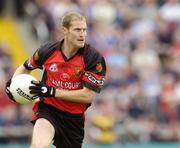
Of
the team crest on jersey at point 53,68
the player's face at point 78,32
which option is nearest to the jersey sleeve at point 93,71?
the player's face at point 78,32

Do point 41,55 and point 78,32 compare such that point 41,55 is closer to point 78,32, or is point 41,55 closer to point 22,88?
point 22,88

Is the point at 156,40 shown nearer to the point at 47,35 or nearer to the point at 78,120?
the point at 47,35

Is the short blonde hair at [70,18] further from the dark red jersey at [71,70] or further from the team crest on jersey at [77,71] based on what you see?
the team crest on jersey at [77,71]

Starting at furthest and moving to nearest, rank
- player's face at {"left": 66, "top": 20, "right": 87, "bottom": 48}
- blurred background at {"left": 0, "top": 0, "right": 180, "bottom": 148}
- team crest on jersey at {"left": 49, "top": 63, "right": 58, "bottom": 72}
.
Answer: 1. blurred background at {"left": 0, "top": 0, "right": 180, "bottom": 148}
2. team crest on jersey at {"left": 49, "top": 63, "right": 58, "bottom": 72}
3. player's face at {"left": 66, "top": 20, "right": 87, "bottom": 48}

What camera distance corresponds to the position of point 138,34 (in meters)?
16.3

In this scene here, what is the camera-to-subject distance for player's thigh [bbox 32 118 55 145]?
8766 mm

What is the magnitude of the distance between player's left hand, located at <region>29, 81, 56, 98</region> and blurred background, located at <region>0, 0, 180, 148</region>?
199 inches

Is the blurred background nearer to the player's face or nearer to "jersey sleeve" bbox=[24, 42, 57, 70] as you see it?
"jersey sleeve" bbox=[24, 42, 57, 70]

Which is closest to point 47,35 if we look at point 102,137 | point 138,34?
point 138,34

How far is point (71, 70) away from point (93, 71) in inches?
10.6

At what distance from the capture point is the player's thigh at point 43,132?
28.8ft

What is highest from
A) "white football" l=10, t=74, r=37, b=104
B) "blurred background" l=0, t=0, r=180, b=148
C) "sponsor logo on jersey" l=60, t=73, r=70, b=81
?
"sponsor logo on jersey" l=60, t=73, r=70, b=81

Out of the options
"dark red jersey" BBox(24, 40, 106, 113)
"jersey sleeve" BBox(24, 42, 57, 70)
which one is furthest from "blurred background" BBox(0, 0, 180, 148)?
"dark red jersey" BBox(24, 40, 106, 113)

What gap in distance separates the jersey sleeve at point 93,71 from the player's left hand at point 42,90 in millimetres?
400
